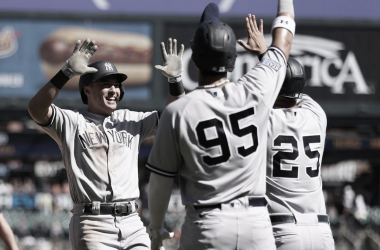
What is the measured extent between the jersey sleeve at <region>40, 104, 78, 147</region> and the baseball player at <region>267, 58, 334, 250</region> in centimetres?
160

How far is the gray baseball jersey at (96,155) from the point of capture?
5.58m

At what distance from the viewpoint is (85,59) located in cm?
520

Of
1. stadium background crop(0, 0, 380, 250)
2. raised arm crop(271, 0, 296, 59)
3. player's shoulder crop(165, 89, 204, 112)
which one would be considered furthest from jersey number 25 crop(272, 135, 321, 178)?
stadium background crop(0, 0, 380, 250)

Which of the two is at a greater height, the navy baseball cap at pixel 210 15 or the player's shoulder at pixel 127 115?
the navy baseball cap at pixel 210 15

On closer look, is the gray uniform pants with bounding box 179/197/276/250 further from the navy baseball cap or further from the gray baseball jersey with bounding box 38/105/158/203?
the gray baseball jersey with bounding box 38/105/158/203

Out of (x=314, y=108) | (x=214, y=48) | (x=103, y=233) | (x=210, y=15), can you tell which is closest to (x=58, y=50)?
(x=103, y=233)

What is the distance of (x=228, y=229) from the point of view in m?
4.08

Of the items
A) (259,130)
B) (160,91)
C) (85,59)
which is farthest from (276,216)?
(160,91)

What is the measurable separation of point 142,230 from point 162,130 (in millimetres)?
1847

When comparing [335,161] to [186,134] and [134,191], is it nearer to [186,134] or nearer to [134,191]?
[134,191]

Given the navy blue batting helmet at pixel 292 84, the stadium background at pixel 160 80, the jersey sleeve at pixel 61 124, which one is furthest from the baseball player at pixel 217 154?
the stadium background at pixel 160 80

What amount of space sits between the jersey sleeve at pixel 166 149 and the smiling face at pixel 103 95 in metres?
1.79

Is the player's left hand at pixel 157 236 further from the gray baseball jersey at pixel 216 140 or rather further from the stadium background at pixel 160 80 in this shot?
the stadium background at pixel 160 80

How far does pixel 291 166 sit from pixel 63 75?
1.75m
